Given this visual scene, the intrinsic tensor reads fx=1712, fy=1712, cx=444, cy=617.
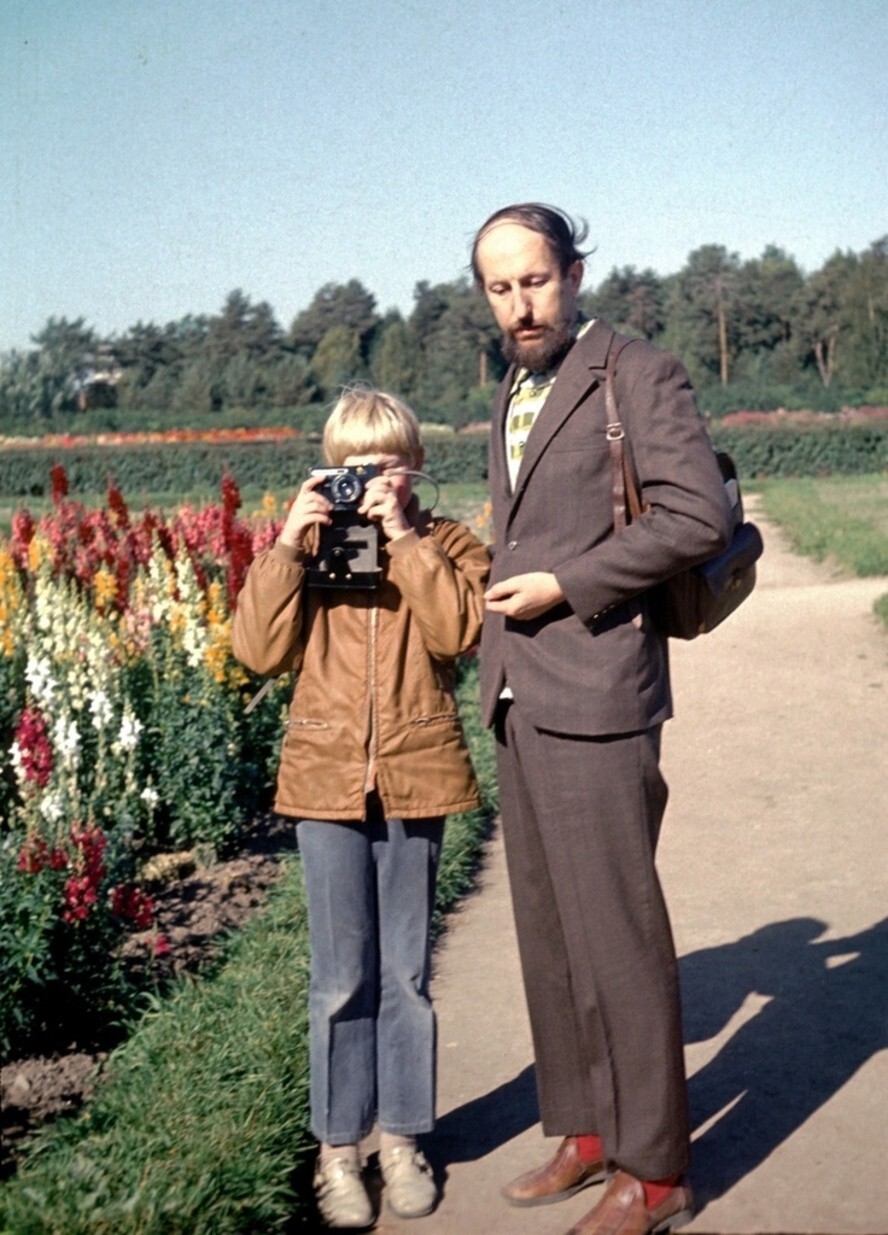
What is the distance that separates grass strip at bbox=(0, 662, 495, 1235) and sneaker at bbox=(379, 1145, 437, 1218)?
0.18 metres

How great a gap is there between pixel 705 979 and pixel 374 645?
203 cm

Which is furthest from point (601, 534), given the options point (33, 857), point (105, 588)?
point (105, 588)

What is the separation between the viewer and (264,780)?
23.9 feet

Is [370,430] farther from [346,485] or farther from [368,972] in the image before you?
[368,972]

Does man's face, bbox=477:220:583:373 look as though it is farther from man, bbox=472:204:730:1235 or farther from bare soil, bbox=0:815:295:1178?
bare soil, bbox=0:815:295:1178

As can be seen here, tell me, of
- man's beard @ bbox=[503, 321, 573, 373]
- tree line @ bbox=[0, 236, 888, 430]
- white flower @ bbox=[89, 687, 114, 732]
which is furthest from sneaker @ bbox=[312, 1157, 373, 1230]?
tree line @ bbox=[0, 236, 888, 430]

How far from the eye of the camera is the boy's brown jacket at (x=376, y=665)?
350 centimetres

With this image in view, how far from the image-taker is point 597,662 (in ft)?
10.8

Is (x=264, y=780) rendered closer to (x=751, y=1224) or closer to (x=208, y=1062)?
(x=208, y=1062)

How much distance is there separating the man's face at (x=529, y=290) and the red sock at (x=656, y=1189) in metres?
1.62

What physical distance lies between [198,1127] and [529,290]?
1.87m

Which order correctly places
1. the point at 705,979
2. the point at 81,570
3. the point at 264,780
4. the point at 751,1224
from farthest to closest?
1. the point at 81,570
2. the point at 264,780
3. the point at 705,979
4. the point at 751,1224

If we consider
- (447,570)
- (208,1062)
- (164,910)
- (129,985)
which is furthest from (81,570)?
(447,570)

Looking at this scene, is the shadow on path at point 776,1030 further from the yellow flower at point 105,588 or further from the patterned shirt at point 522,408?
the yellow flower at point 105,588
